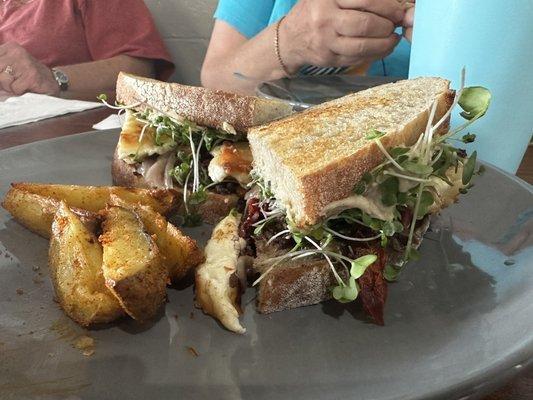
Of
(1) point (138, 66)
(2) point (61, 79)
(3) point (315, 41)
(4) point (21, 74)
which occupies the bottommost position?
(1) point (138, 66)

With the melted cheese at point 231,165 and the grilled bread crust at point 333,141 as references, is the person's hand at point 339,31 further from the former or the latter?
the melted cheese at point 231,165

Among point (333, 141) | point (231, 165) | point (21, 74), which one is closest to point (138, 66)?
point (21, 74)

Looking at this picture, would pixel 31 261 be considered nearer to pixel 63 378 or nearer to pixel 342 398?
pixel 63 378

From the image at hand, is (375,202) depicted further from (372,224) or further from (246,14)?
(246,14)

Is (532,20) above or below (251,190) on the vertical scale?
above

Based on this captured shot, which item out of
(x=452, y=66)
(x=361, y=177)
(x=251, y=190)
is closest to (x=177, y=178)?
(x=251, y=190)

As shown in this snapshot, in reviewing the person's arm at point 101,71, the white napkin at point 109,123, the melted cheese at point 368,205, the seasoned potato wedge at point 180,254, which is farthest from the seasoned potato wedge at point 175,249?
the person's arm at point 101,71
